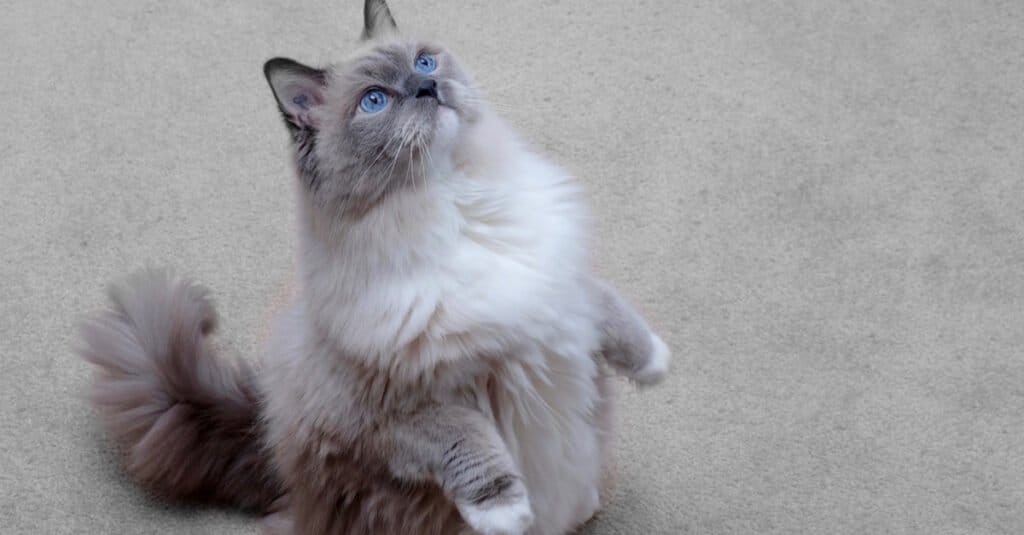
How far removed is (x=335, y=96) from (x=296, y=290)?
290 mm

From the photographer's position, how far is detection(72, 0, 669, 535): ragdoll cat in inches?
50.5

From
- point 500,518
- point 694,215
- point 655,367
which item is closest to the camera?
point 500,518

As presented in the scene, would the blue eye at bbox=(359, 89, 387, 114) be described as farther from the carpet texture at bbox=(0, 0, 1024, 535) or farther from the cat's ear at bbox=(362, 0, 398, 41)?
the carpet texture at bbox=(0, 0, 1024, 535)

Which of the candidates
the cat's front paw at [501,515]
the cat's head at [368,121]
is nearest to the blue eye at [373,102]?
the cat's head at [368,121]

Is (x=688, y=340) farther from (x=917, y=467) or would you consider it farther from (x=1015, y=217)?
(x=1015, y=217)

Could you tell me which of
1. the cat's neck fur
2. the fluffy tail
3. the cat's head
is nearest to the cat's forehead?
the cat's head

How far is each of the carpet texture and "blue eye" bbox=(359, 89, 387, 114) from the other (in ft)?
2.09

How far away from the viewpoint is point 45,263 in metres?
1.94

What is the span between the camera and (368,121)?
129 centimetres

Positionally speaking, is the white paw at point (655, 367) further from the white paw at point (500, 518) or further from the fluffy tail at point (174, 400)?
the fluffy tail at point (174, 400)

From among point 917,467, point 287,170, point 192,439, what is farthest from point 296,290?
point 917,467

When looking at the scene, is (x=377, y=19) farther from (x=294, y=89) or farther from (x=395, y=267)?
(x=395, y=267)

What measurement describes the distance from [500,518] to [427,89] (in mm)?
507

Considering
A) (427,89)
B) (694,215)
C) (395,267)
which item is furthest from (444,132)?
(694,215)
